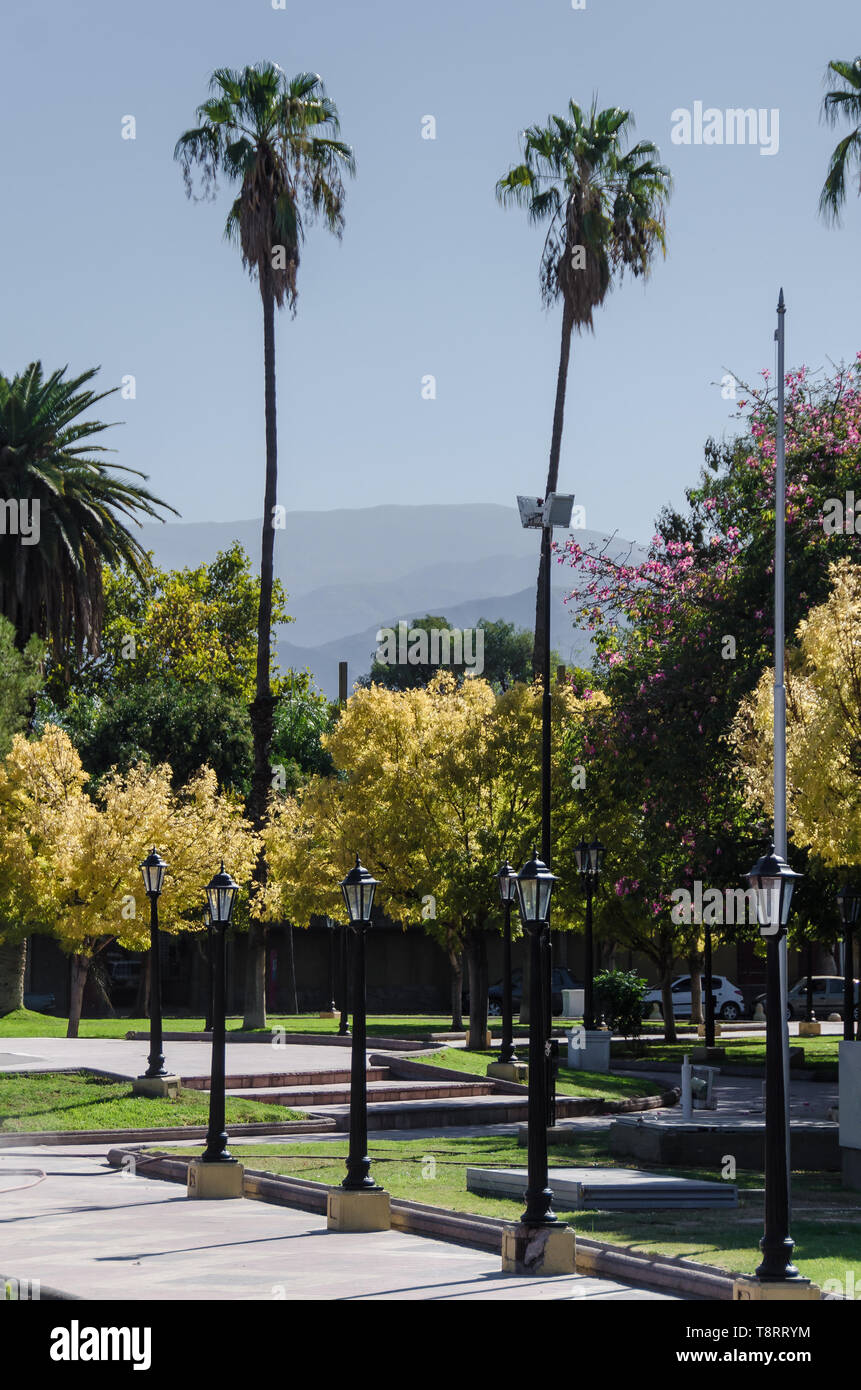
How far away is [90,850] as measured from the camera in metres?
33.1

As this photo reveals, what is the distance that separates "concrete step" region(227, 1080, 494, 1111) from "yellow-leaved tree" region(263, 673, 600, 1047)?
240 inches

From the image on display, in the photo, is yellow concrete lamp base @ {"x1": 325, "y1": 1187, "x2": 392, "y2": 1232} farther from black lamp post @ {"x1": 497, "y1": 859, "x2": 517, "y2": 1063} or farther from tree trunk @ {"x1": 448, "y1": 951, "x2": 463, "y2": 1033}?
tree trunk @ {"x1": 448, "y1": 951, "x2": 463, "y2": 1033}

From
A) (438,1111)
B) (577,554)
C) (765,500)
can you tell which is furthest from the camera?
(577,554)

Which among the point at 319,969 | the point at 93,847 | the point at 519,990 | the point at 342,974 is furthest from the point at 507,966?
the point at 319,969

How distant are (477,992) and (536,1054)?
20.5 meters

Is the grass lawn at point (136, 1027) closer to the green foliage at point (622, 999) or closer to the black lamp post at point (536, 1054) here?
the green foliage at point (622, 999)

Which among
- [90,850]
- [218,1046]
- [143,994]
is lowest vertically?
[143,994]

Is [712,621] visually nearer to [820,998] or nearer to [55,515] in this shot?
[55,515]

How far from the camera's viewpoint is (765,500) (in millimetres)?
27750

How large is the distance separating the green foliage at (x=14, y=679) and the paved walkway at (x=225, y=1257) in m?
22.5

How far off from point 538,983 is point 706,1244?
2428mm

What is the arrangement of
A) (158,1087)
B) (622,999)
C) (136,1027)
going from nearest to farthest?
(158,1087), (622,999), (136,1027)
